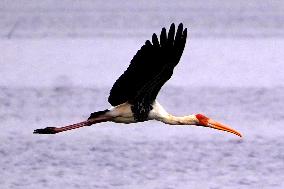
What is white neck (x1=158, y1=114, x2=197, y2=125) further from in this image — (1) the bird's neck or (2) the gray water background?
(2) the gray water background

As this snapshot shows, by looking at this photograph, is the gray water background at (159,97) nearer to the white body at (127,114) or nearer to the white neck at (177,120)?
the white neck at (177,120)

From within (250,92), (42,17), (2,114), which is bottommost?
(2,114)

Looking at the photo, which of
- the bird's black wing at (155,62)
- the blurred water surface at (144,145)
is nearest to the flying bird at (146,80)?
the bird's black wing at (155,62)

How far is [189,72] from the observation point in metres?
21.2

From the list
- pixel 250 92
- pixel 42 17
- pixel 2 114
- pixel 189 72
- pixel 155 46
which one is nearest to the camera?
pixel 155 46

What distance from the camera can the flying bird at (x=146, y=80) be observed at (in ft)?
28.4

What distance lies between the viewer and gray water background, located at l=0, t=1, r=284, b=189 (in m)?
14.5

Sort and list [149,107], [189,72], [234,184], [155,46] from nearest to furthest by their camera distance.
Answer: [155,46] → [149,107] → [234,184] → [189,72]

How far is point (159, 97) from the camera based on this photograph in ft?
62.2

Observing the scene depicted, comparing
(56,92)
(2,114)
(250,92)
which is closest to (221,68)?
(250,92)

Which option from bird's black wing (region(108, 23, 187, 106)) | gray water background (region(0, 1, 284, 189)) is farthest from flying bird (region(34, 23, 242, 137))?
gray water background (region(0, 1, 284, 189))

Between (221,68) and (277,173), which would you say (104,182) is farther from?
(221,68)

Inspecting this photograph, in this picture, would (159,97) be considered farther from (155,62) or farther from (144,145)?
(155,62)

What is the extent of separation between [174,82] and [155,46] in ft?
38.0
